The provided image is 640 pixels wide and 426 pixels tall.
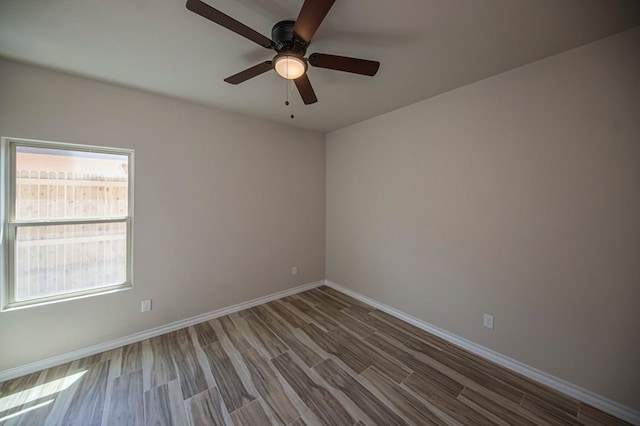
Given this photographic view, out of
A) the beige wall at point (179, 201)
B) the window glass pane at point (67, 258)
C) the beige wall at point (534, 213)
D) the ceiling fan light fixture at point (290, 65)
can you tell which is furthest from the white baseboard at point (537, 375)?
the window glass pane at point (67, 258)

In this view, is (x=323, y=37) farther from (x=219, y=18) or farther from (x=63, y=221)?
(x=63, y=221)

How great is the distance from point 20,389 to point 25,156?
1.92 meters

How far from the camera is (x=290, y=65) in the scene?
1505mm

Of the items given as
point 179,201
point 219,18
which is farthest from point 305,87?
point 179,201

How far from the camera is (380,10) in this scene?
1.38m

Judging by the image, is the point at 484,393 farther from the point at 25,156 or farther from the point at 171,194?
the point at 25,156

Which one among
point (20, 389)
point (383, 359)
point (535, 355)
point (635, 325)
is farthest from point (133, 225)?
point (635, 325)

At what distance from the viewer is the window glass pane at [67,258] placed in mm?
2002

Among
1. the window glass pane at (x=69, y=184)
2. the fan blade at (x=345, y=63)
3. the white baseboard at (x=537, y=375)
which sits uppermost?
the fan blade at (x=345, y=63)

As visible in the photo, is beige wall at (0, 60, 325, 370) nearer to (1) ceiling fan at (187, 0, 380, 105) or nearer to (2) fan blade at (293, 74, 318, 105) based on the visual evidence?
(1) ceiling fan at (187, 0, 380, 105)

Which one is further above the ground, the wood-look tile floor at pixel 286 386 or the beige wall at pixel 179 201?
the beige wall at pixel 179 201

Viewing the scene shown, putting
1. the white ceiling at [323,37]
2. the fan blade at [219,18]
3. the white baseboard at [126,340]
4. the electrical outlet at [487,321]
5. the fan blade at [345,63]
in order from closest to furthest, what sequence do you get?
the fan blade at [219,18]
the white ceiling at [323,37]
the fan blade at [345,63]
the white baseboard at [126,340]
the electrical outlet at [487,321]

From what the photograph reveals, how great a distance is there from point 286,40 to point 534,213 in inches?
93.0

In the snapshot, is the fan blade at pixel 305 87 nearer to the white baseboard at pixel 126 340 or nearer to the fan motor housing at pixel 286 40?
the fan motor housing at pixel 286 40
